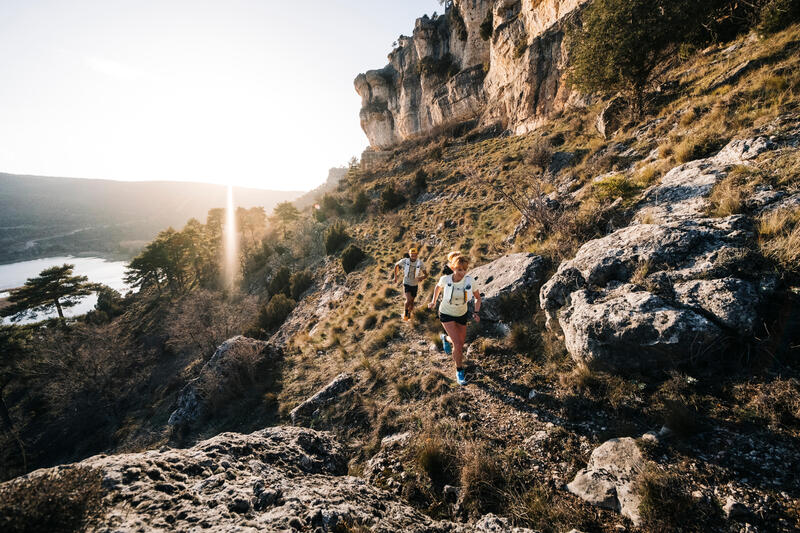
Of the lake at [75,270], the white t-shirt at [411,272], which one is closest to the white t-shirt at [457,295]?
the white t-shirt at [411,272]

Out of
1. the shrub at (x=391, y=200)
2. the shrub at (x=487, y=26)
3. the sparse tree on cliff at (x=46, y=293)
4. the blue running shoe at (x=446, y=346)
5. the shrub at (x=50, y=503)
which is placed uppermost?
the shrub at (x=487, y=26)

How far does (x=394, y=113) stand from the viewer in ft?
176

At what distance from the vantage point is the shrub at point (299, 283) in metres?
18.8

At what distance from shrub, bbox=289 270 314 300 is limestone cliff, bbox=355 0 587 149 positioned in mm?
22037

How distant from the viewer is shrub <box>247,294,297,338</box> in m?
16.4

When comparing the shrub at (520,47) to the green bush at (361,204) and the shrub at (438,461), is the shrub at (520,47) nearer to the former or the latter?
the green bush at (361,204)

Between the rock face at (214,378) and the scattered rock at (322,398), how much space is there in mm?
3635

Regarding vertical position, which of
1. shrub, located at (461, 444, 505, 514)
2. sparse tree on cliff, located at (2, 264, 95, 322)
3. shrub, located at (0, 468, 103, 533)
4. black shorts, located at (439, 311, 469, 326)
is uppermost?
black shorts, located at (439, 311, 469, 326)

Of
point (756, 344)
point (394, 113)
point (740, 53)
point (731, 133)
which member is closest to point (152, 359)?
point (756, 344)

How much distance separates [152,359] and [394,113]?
171ft

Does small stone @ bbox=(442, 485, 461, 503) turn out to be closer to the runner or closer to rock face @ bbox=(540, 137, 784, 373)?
the runner

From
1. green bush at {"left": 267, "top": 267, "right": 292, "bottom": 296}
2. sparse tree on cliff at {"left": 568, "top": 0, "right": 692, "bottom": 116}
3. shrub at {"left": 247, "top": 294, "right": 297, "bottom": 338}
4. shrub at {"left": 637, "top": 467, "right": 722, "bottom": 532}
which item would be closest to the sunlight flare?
green bush at {"left": 267, "top": 267, "right": 292, "bottom": 296}

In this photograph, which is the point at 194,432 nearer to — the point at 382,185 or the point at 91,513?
the point at 91,513

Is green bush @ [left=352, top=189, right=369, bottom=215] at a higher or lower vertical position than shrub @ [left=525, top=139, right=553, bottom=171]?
lower
